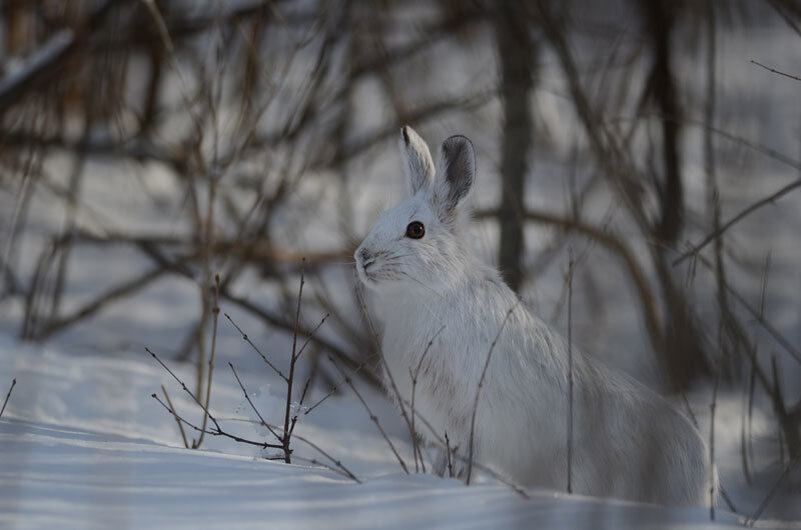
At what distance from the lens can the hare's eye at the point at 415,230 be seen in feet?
7.51

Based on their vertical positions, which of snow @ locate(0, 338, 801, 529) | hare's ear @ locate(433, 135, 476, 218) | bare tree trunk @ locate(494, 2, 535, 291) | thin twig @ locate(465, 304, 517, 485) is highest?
bare tree trunk @ locate(494, 2, 535, 291)

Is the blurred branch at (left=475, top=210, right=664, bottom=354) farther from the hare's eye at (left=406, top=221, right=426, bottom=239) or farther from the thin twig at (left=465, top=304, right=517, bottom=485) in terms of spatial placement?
the thin twig at (left=465, top=304, right=517, bottom=485)

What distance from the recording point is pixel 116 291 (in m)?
4.71

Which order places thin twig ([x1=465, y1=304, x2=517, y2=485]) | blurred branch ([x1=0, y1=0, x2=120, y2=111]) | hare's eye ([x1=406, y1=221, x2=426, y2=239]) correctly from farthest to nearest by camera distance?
1. blurred branch ([x1=0, y1=0, x2=120, y2=111])
2. hare's eye ([x1=406, y1=221, x2=426, y2=239])
3. thin twig ([x1=465, y1=304, x2=517, y2=485])

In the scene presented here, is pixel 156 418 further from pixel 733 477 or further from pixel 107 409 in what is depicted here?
pixel 733 477

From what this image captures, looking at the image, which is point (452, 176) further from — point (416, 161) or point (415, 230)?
point (415, 230)

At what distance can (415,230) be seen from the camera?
2.30m

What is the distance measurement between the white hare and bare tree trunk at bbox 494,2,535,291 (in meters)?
1.37

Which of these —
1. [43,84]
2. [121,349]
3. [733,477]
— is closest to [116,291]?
[121,349]

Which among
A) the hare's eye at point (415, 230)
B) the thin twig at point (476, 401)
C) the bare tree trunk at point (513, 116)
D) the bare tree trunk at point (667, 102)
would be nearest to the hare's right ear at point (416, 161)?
the hare's eye at point (415, 230)

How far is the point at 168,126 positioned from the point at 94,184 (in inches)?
31.0

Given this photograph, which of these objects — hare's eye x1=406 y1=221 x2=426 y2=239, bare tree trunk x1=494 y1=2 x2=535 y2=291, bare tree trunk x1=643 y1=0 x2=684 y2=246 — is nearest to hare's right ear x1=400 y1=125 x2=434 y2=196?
hare's eye x1=406 y1=221 x2=426 y2=239

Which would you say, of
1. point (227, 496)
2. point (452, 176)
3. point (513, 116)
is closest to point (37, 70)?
point (513, 116)

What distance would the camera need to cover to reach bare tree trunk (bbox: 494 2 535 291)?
145 inches
